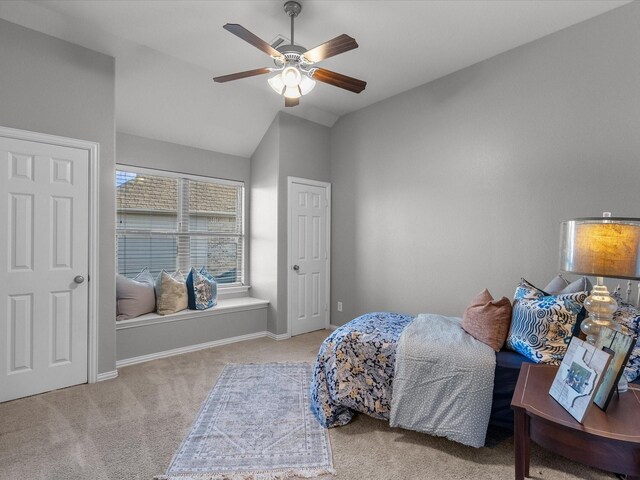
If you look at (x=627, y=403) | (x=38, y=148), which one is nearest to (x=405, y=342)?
(x=627, y=403)

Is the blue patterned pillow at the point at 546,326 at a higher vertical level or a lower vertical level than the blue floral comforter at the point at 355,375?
higher

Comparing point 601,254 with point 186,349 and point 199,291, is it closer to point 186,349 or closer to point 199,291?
point 199,291

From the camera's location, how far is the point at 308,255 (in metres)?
4.53

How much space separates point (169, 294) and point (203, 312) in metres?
0.42

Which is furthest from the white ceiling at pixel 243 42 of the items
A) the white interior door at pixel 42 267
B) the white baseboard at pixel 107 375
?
the white baseboard at pixel 107 375

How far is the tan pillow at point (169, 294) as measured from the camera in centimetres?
367

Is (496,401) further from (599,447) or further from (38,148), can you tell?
(38,148)

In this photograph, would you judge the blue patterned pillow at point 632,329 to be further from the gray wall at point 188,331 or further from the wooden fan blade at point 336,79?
the gray wall at point 188,331

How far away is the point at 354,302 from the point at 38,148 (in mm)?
3583

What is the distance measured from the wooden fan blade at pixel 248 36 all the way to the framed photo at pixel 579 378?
7.55 feet

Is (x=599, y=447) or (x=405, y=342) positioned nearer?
(x=599, y=447)

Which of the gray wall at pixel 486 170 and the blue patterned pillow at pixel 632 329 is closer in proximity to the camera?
the blue patterned pillow at pixel 632 329

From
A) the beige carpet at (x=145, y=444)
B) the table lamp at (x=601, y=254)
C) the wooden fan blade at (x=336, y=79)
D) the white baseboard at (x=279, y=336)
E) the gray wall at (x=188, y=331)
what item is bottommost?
the beige carpet at (x=145, y=444)

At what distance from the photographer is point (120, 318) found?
3.39 metres
